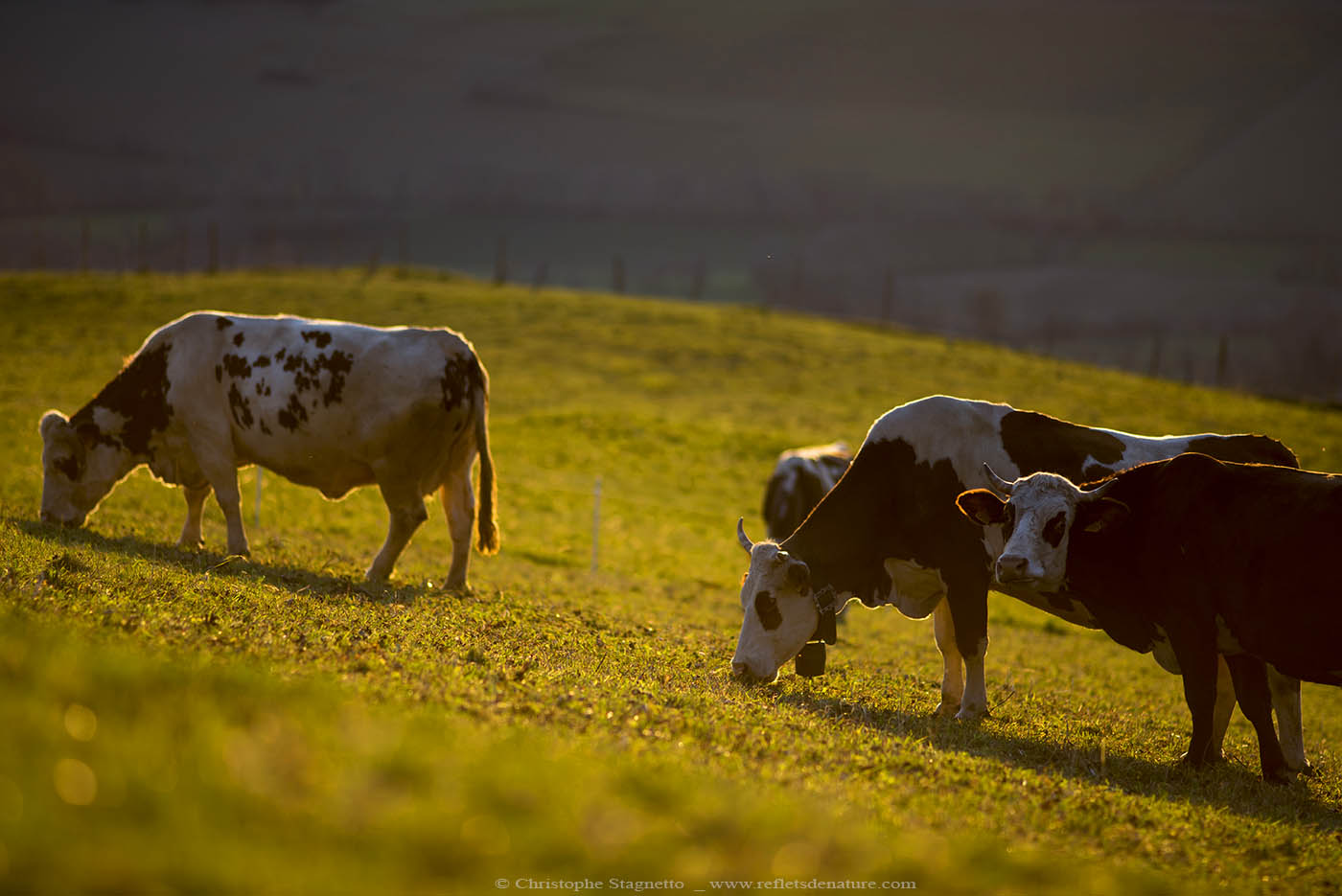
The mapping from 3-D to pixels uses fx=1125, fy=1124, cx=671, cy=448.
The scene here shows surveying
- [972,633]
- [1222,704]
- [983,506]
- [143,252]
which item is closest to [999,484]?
[983,506]

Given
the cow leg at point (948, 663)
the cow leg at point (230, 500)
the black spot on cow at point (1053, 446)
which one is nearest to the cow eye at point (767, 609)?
the cow leg at point (948, 663)

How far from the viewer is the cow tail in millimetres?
14844

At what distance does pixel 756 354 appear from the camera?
59.9 meters

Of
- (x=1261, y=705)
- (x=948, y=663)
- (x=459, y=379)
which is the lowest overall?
(x=948, y=663)

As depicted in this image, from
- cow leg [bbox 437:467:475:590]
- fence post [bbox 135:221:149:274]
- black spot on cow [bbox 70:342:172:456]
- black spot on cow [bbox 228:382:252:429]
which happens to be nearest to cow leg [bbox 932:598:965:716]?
cow leg [bbox 437:467:475:590]

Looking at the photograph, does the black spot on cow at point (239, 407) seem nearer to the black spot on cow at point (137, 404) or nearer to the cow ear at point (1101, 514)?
the black spot on cow at point (137, 404)

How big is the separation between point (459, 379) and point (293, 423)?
2280mm

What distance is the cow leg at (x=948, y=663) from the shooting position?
11.5 metres

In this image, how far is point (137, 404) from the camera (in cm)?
1603

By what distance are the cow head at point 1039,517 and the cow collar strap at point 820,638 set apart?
5.75 feet

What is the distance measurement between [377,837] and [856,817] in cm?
299

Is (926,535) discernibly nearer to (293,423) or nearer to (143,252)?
(293,423)

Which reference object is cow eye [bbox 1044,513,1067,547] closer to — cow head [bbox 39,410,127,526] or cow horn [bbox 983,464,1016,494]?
cow horn [bbox 983,464,1016,494]

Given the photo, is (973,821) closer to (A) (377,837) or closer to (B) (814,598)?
(A) (377,837)
